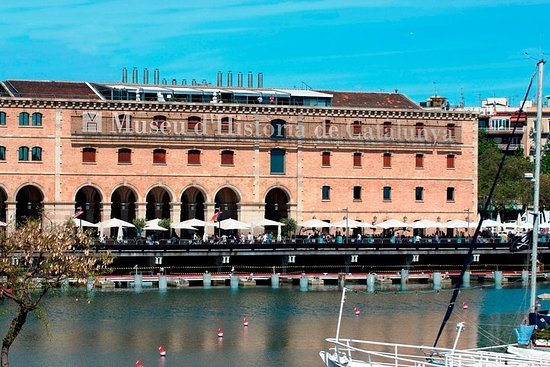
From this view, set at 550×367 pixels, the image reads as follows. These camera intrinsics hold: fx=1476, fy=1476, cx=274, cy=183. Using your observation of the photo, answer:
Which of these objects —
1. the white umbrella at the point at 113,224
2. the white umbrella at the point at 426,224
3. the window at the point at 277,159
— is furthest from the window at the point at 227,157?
the white umbrella at the point at 426,224

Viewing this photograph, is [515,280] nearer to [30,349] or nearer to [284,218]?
[284,218]

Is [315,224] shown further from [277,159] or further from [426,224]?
[426,224]

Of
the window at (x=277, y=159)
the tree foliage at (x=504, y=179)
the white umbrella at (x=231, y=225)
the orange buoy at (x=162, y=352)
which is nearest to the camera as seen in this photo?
the orange buoy at (x=162, y=352)

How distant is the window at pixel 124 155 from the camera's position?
12156cm

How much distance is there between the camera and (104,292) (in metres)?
98.4

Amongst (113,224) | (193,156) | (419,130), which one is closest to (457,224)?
(419,130)

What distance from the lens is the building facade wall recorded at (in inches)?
4705

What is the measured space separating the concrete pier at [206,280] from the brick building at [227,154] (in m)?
17.7

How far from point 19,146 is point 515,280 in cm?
4074

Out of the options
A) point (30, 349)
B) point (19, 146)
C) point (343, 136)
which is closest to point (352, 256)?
point (343, 136)

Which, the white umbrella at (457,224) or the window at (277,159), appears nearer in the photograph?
the white umbrella at (457,224)

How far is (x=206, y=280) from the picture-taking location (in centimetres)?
10400

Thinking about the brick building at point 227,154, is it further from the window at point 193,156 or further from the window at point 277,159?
the window at point 193,156

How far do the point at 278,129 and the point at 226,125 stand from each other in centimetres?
465
